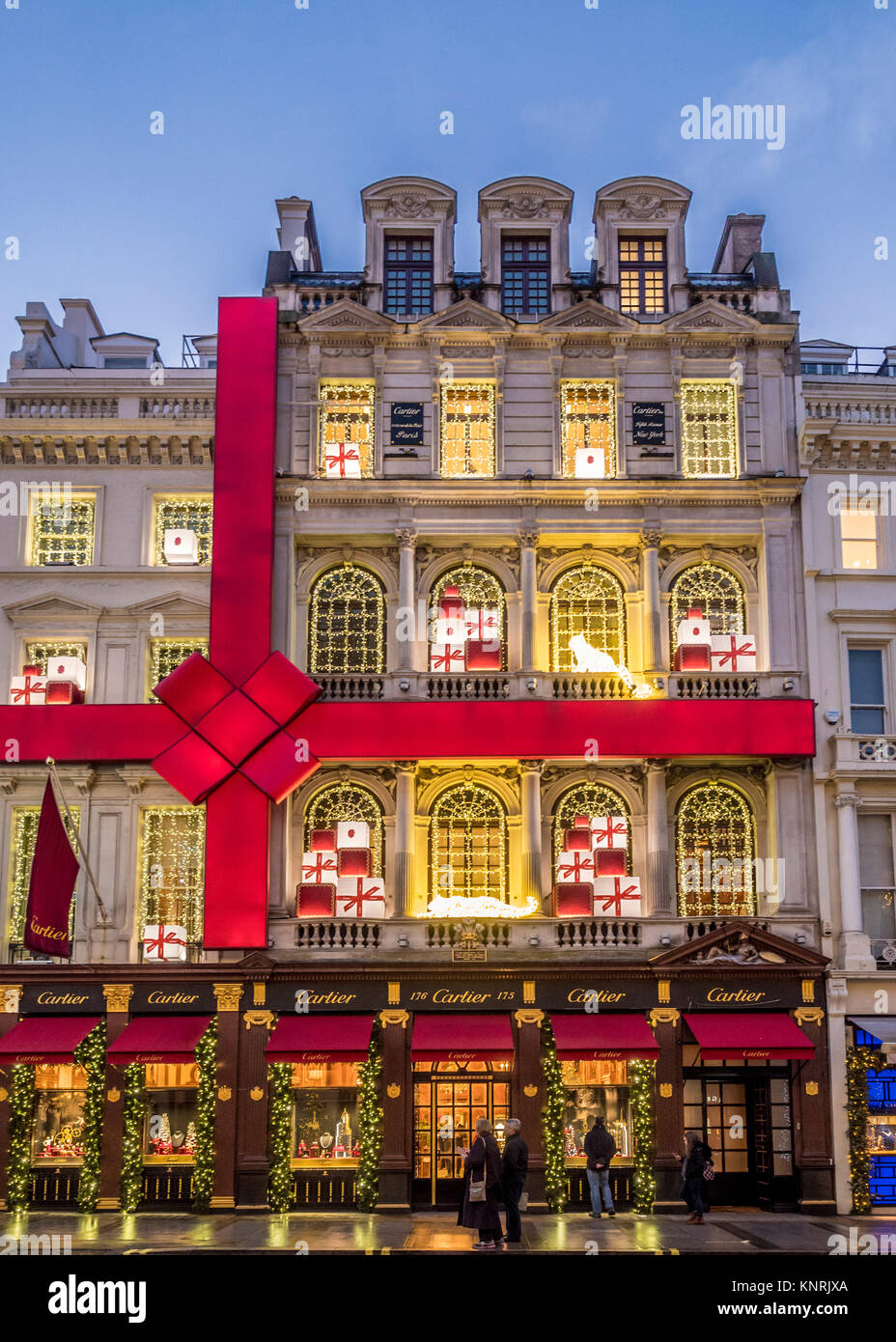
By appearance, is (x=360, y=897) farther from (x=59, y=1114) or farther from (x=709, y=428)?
(x=709, y=428)

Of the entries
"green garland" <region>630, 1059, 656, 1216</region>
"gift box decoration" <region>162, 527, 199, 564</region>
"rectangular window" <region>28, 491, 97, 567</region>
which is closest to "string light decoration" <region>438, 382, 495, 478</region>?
"gift box decoration" <region>162, 527, 199, 564</region>

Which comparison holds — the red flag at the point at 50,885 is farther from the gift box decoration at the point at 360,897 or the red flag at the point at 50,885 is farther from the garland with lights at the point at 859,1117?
the garland with lights at the point at 859,1117

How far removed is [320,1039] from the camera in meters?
25.7

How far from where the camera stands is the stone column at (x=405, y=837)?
89.1 ft

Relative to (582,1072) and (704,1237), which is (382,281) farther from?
(704,1237)

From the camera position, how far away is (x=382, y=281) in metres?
30.6

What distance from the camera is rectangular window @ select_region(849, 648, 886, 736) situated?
28531mm

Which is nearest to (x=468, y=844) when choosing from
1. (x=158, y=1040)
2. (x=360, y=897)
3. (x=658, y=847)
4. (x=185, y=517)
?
(x=360, y=897)

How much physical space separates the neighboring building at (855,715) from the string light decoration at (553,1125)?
5.51m

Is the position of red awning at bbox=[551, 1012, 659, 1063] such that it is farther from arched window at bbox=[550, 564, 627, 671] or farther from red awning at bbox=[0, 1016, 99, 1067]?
red awning at bbox=[0, 1016, 99, 1067]

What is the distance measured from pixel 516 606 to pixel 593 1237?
43.0ft

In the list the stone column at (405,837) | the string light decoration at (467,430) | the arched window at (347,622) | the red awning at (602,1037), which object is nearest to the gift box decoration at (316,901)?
the stone column at (405,837)

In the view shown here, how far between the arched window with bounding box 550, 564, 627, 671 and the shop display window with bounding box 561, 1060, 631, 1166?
8.56 metres
